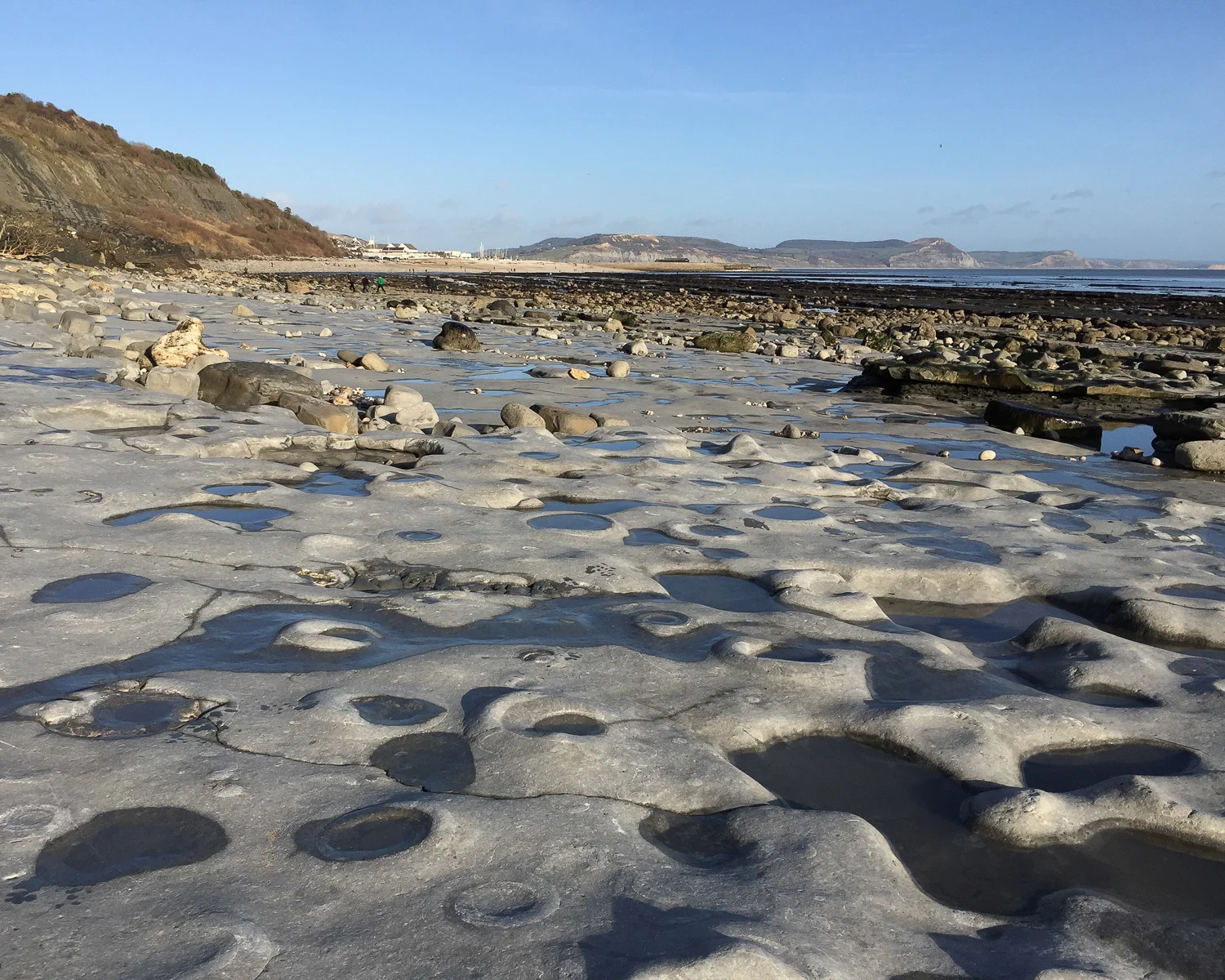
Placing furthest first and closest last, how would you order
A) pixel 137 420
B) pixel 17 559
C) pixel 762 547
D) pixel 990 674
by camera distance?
pixel 137 420, pixel 762 547, pixel 17 559, pixel 990 674

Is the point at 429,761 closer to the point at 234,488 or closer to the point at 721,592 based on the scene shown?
the point at 721,592

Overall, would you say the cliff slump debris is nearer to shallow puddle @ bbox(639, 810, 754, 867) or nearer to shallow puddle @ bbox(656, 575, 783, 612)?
shallow puddle @ bbox(656, 575, 783, 612)

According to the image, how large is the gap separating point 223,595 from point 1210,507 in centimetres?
461

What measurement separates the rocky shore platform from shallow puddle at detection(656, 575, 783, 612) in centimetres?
1

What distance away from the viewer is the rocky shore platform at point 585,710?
1479 millimetres

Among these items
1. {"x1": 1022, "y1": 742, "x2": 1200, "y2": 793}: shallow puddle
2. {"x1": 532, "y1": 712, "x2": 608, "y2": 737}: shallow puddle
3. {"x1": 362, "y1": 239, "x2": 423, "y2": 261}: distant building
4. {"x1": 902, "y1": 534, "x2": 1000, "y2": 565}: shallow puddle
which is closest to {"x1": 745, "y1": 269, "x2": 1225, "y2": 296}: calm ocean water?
{"x1": 362, "y1": 239, "x2": 423, "y2": 261}: distant building

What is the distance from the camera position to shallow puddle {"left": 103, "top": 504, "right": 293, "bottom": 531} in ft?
11.4

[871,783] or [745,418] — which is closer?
[871,783]

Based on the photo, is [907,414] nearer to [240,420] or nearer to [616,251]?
[240,420]

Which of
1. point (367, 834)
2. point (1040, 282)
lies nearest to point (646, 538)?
point (367, 834)

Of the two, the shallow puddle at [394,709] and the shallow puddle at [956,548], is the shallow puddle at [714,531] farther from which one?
the shallow puddle at [394,709]

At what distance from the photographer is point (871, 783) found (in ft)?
6.85

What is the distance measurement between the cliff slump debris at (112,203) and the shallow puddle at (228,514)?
2038cm

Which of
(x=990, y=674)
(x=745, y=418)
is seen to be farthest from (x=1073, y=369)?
(x=990, y=674)
